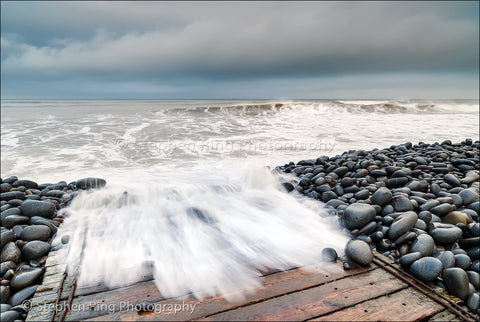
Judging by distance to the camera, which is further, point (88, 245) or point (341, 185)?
point (341, 185)

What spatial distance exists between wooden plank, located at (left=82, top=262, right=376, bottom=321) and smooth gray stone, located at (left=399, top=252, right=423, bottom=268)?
0.29 m

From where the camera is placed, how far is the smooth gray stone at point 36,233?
2.96 meters

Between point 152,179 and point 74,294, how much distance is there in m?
3.76

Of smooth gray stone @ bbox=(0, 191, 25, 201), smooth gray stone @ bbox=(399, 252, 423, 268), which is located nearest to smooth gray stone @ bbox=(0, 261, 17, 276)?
smooth gray stone @ bbox=(0, 191, 25, 201)

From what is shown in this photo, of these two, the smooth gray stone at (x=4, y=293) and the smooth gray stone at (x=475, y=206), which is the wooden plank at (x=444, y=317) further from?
the smooth gray stone at (x=4, y=293)

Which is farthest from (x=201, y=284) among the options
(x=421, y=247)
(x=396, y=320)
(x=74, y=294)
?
(x=421, y=247)

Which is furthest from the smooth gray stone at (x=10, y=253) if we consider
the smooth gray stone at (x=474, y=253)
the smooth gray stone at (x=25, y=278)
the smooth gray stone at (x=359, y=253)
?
the smooth gray stone at (x=474, y=253)

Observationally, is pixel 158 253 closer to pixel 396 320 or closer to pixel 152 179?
pixel 396 320

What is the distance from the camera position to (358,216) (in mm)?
3082

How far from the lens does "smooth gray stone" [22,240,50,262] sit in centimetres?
270

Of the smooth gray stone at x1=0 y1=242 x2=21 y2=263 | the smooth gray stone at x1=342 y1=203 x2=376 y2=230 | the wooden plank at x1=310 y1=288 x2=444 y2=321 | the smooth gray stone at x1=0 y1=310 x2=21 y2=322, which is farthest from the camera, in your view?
the smooth gray stone at x1=342 y1=203 x2=376 y2=230

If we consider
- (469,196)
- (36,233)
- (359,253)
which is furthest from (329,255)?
(36,233)

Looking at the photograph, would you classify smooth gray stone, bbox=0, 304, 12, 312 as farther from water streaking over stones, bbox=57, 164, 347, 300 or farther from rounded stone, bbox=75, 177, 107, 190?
rounded stone, bbox=75, 177, 107, 190

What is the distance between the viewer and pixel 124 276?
2.26 metres
